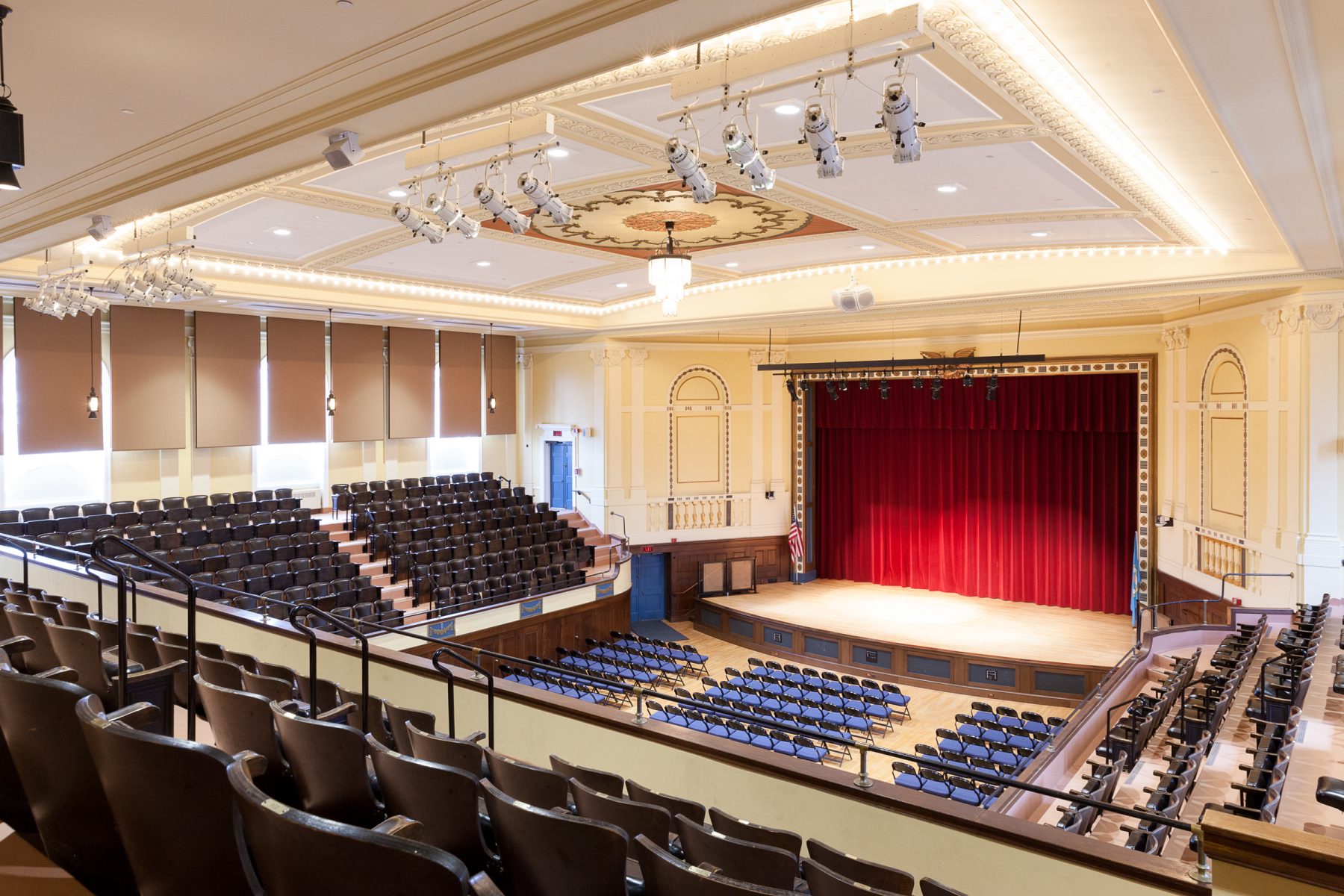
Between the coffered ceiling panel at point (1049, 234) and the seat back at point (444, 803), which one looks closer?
the seat back at point (444, 803)

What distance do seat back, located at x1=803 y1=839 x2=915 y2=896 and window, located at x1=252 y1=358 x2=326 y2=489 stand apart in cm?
1411

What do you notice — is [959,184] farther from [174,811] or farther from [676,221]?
[174,811]

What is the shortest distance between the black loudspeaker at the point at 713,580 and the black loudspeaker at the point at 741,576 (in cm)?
13

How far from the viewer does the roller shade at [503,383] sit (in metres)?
18.5

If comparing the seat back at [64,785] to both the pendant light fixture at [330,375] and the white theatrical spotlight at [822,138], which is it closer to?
the white theatrical spotlight at [822,138]

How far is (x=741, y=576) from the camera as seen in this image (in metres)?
17.9

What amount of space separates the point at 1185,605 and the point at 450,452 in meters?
13.6

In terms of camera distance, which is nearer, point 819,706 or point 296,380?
point 819,706

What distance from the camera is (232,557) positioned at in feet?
37.4

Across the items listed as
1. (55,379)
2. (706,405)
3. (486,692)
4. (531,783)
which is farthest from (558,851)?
(706,405)

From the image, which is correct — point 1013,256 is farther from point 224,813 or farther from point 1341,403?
point 224,813

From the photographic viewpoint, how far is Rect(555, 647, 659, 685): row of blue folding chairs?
1291cm

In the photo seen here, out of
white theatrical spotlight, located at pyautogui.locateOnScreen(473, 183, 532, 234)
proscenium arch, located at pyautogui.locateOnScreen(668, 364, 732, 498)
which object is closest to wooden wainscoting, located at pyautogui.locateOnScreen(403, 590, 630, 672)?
proscenium arch, located at pyautogui.locateOnScreen(668, 364, 732, 498)

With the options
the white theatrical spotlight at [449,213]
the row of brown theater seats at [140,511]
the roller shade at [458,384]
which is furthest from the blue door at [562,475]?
the white theatrical spotlight at [449,213]
